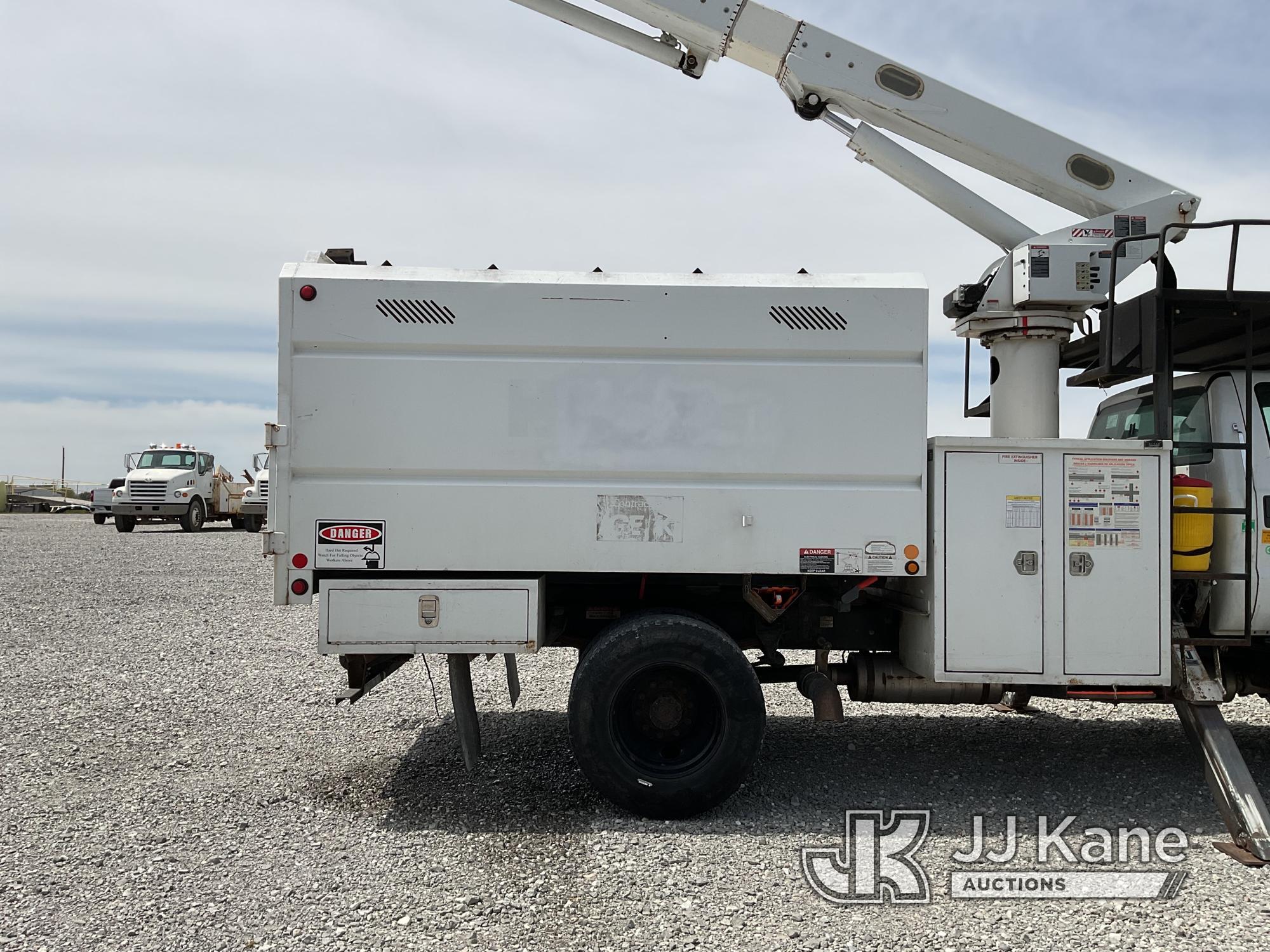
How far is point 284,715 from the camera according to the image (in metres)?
6.64

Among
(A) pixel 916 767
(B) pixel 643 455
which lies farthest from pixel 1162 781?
(B) pixel 643 455

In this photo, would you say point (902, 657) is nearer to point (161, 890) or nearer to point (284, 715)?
point (161, 890)

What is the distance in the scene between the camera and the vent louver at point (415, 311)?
4734mm

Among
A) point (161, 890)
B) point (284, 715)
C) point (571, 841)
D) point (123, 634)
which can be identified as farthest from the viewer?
point (123, 634)

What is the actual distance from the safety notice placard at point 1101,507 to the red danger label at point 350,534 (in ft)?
11.8

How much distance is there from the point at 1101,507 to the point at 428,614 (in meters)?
3.56

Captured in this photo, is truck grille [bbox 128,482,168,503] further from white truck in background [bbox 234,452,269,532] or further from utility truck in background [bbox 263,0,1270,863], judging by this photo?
utility truck in background [bbox 263,0,1270,863]

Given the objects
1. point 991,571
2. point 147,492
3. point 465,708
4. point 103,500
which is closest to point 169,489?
point 147,492

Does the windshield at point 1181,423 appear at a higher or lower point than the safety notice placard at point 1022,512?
higher

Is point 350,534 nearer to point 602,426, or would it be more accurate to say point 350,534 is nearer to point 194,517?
point 602,426

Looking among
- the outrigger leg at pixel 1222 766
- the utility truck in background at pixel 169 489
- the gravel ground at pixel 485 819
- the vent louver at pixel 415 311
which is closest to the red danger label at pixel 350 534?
the vent louver at pixel 415 311

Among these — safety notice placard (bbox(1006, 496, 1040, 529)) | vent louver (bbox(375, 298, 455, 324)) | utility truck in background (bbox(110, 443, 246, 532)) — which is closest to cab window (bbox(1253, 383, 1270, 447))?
safety notice placard (bbox(1006, 496, 1040, 529))

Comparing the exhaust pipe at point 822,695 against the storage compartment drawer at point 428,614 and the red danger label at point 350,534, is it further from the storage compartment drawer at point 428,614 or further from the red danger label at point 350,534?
the red danger label at point 350,534

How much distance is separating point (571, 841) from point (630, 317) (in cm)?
258
